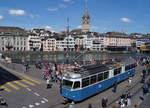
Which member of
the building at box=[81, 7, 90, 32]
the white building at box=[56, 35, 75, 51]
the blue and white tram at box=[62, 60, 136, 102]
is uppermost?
the building at box=[81, 7, 90, 32]

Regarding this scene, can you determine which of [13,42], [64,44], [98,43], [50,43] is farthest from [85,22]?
[13,42]

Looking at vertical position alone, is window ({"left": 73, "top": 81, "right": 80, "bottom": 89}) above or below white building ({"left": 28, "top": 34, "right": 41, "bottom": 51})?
below

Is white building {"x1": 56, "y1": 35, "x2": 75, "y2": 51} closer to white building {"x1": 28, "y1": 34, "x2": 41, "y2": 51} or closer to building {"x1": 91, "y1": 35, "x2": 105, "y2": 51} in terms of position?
white building {"x1": 28, "y1": 34, "x2": 41, "y2": 51}

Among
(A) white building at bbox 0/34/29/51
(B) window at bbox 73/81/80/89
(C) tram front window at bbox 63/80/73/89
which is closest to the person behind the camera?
(B) window at bbox 73/81/80/89

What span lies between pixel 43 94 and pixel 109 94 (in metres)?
7.75

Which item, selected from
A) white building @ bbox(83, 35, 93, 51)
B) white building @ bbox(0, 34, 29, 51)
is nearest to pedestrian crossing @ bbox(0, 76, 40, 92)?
white building @ bbox(0, 34, 29, 51)

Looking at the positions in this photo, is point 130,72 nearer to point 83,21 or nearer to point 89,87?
point 89,87

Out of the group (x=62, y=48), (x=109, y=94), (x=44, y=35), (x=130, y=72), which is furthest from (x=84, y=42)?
(x=109, y=94)

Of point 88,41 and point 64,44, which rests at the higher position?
point 88,41

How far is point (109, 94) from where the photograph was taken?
66.5 ft

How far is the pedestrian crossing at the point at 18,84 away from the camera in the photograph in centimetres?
2127

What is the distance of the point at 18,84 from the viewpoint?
75.9 feet

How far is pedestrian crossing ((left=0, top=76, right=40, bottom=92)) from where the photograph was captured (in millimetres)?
21266

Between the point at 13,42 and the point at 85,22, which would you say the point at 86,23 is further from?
the point at 13,42
